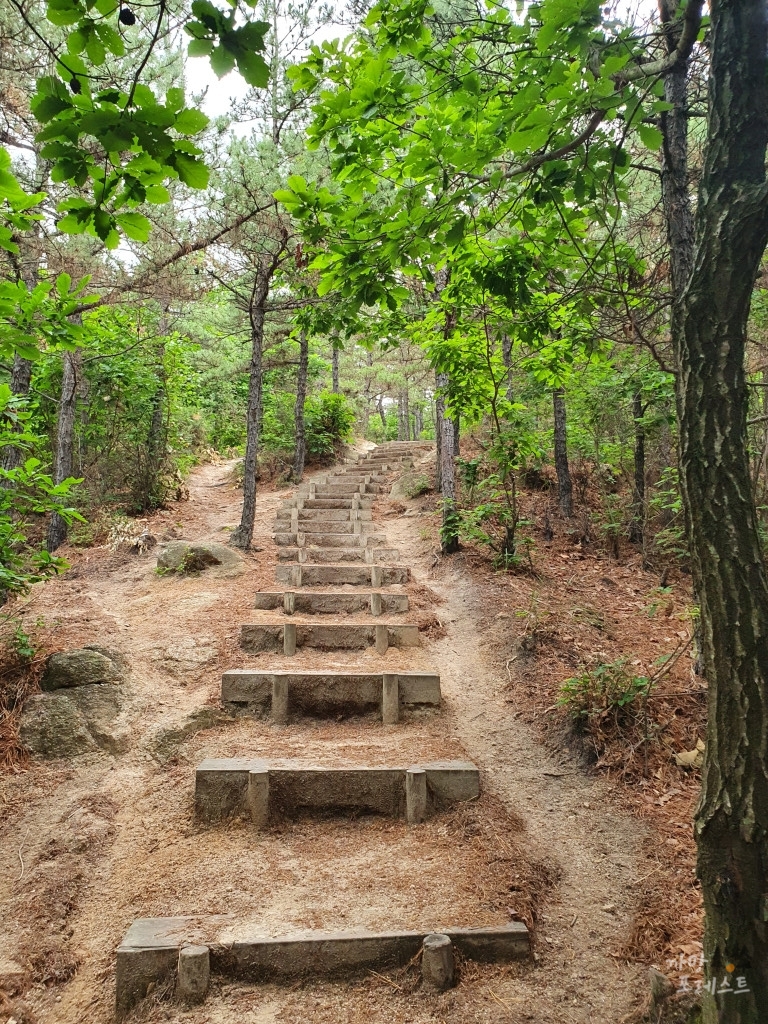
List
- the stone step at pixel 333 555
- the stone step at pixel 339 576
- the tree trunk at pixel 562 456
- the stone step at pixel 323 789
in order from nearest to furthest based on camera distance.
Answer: the stone step at pixel 323 789 → the stone step at pixel 339 576 → the stone step at pixel 333 555 → the tree trunk at pixel 562 456

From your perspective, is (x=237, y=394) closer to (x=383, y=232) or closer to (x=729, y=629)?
(x=383, y=232)

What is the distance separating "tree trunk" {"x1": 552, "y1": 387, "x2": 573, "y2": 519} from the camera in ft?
28.2

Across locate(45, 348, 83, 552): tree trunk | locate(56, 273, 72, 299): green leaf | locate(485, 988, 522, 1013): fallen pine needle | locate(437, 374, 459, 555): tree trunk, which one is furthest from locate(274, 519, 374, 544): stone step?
locate(485, 988, 522, 1013): fallen pine needle

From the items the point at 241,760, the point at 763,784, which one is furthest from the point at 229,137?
the point at 763,784

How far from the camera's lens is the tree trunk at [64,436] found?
791cm

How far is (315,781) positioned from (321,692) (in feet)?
3.16

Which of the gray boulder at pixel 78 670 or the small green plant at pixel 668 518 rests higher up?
the small green plant at pixel 668 518

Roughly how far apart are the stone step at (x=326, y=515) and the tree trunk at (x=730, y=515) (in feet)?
24.8

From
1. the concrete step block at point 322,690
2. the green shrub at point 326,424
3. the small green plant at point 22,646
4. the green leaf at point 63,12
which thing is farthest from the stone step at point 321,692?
the green shrub at point 326,424

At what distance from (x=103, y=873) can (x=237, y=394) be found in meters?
14.4

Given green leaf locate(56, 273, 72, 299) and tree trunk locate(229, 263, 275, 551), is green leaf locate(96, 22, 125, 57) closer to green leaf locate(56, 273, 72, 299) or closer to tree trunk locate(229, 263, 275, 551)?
green leaf locate(56, 273, 72, 299)

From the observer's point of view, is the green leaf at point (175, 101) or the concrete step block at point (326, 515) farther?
the concrete step block at point (326, 515)

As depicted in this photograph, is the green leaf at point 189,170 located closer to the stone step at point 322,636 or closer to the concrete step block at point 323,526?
the stone step at point 322,636

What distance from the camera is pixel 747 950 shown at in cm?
179
